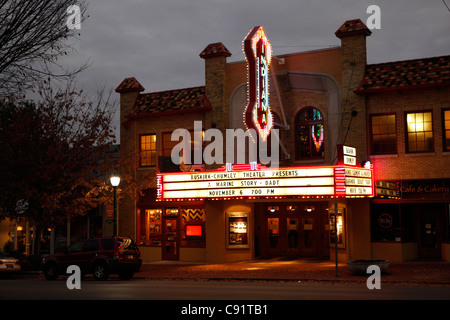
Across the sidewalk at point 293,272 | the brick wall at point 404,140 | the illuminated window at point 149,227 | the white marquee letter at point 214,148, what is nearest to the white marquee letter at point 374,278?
the sidewalk at point 293,272

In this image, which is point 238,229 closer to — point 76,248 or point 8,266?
point 76,248

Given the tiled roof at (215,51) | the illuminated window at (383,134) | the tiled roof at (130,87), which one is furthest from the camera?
the tiled roof at (130,87)

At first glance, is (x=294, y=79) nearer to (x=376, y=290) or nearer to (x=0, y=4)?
(x=376, y=290)

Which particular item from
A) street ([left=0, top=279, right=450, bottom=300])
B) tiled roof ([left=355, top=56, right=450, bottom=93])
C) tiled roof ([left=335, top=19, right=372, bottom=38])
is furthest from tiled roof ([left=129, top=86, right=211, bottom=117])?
street ([left=0, top=279, right=450, bottom=300])

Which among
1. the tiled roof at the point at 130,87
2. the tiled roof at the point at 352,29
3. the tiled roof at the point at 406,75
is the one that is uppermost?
the tiled roof at the point at 352,29

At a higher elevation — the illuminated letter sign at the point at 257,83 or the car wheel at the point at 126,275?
the illuminated letter sign at the point at 257,83

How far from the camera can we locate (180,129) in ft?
98.6

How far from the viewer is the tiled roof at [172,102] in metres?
29.7

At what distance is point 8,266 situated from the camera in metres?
24.9

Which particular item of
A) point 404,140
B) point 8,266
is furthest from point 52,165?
point 404,140

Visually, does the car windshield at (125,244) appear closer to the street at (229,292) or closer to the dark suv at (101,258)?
the dark suv at (101,258)

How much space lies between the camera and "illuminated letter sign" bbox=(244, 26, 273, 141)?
79.5 ft

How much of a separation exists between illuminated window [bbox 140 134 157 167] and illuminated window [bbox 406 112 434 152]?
13.0m

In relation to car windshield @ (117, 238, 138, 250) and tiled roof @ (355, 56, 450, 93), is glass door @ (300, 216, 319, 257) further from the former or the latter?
car windshield @ (117, 238, 138, 250)
